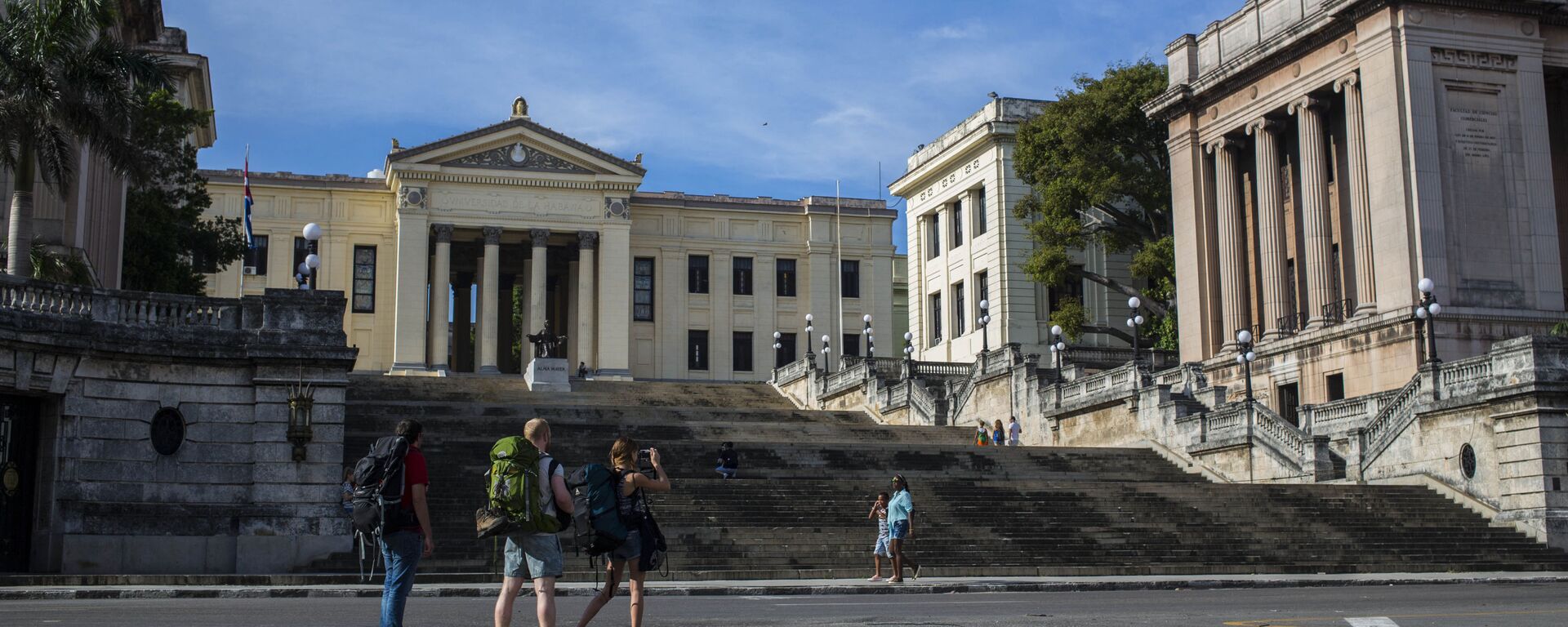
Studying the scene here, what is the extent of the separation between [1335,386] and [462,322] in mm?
46886

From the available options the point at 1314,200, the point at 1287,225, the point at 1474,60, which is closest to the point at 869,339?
the point at 1287,225

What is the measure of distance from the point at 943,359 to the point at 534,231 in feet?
59.6

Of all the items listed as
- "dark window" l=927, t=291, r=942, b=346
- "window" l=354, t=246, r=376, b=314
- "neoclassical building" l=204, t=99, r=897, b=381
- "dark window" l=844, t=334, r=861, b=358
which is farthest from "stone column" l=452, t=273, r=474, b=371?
"dark window" l=927, t=291, r=942, b=346

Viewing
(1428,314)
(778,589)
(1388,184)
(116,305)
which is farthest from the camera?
(1388,184)

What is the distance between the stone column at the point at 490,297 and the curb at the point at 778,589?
1788 inches

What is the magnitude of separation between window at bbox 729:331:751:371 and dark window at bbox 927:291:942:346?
9080mm

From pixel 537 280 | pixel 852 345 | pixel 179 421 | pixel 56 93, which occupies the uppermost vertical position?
pixel 537 280

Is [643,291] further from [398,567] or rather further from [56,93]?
[398,567]

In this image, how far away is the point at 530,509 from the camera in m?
10.6

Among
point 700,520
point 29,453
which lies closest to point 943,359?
point 700,520

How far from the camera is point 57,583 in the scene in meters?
20.4

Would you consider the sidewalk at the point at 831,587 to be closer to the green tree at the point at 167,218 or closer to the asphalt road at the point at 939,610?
the asphalt road at the point at 939,610

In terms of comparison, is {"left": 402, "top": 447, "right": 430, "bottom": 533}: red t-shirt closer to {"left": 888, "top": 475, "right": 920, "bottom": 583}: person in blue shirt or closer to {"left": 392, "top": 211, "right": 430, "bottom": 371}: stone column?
{"left": 888, "top": 475, "right": 920, "bottom": 583}: person in blue shirt

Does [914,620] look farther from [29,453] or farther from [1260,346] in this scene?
[1260,346]
